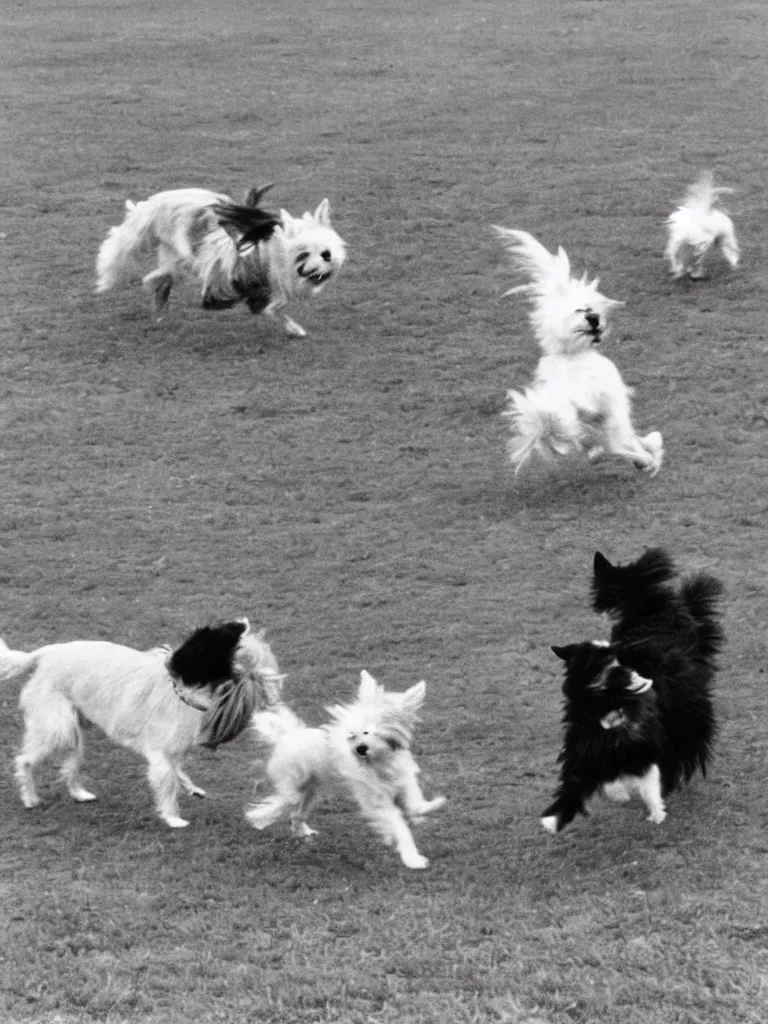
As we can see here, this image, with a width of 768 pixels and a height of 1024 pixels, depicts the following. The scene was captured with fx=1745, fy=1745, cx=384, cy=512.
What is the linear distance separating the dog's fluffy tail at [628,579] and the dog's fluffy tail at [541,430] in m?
2.54

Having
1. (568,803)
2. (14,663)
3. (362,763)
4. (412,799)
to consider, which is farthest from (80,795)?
(568,803)

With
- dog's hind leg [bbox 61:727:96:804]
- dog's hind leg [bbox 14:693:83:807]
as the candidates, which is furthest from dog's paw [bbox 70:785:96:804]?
dog's hind leg [bbox 14:693:83:807]

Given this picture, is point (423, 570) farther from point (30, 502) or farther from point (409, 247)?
point (409, 247)

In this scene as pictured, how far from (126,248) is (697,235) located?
400cm

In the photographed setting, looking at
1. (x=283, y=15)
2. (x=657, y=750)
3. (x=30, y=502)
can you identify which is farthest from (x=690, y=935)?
(x=283, y=15)

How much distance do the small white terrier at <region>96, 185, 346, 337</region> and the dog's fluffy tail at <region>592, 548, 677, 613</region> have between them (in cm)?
519

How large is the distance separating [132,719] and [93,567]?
2.45 m

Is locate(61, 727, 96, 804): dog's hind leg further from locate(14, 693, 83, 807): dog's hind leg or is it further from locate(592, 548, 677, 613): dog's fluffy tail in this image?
locate(592, 548, 677, 613): dog's fluffy tail

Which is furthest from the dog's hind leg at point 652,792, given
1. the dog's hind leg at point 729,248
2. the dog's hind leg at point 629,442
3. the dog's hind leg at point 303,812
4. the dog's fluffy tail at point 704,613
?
the dog's hind leg at point 729,248

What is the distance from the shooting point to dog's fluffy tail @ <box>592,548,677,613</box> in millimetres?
6809

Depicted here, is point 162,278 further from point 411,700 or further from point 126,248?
point 411,700

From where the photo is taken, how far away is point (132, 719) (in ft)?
21.7

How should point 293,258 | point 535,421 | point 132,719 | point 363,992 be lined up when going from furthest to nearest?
point 293,258 < point 535,421 < point 132,719 < point 363,992

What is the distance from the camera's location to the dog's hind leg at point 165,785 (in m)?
6.57
